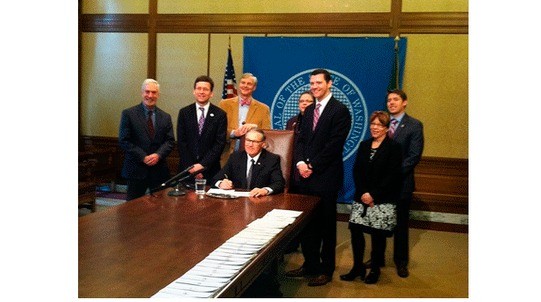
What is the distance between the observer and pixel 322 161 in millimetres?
3330

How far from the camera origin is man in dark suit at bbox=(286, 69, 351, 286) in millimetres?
3330

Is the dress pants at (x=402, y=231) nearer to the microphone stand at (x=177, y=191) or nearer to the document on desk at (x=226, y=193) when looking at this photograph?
the document on desk at (x=226, y=193)

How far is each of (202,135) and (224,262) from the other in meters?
2.11

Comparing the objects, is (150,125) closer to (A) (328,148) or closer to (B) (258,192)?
(B) (258,192)

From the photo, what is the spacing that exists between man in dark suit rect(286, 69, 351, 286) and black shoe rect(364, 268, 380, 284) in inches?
9.4

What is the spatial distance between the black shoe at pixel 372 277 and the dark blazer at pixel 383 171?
→ 473 mm

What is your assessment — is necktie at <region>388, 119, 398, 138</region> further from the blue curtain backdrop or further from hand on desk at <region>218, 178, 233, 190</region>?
the blue curtain backdrop

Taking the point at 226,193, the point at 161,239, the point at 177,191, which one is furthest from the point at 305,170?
the point at 161,239

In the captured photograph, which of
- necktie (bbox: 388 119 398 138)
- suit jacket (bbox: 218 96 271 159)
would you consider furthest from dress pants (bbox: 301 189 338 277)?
suit jacket (bbox: 218 96 271 159)

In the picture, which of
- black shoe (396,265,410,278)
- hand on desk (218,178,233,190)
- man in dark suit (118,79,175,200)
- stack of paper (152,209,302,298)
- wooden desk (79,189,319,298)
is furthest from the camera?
man in dark suit (118,79,175,200)

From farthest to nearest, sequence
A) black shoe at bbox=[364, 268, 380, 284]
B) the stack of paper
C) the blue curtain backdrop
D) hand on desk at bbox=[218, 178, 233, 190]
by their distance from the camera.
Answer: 1. the blue curtain backdrop
2. black shoe at bbox=[364, 268, 380, 284]
3. hand on desk at bbox=[218, 178, 233, 190]
4. the stack of paper

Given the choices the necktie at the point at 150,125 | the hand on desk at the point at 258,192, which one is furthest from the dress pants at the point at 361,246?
the necktie at the point at 150,125
